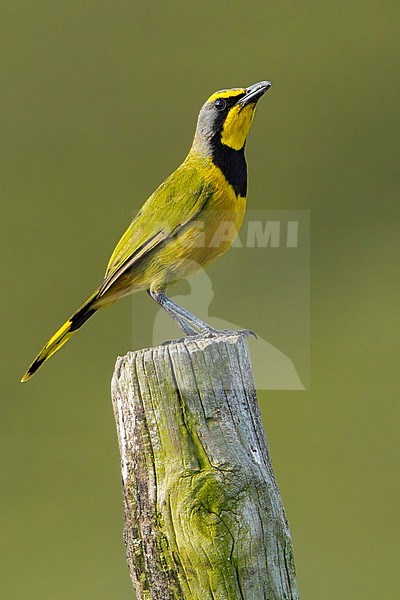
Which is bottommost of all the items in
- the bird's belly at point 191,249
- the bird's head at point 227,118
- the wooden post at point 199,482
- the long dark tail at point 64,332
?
the wooden post at point 199,482

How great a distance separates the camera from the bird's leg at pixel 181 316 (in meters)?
2.59

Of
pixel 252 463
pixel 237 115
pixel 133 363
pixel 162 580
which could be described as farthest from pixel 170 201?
pixel 162 580

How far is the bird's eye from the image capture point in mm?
2773

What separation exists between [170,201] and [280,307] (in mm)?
2211

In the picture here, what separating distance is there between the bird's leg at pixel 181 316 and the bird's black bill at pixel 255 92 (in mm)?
576

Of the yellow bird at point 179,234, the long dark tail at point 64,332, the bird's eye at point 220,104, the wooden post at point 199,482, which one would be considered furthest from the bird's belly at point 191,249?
the wooden post at point 199,482

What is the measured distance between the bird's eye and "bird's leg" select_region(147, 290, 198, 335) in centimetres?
55

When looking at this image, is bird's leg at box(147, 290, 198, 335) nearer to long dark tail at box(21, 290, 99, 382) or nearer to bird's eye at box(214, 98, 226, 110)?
long dark tail at box(21, 290, 99, 382)

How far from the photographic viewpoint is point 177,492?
1990 mm

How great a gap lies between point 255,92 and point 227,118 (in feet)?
0.41

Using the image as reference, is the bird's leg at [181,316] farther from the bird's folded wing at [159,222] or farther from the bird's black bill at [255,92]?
the bird's black bill at [255,92]

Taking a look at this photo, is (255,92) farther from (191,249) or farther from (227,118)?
(191,249)

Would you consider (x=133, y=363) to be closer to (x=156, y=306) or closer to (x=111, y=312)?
(x=156, y=306)

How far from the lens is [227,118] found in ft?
9.11
